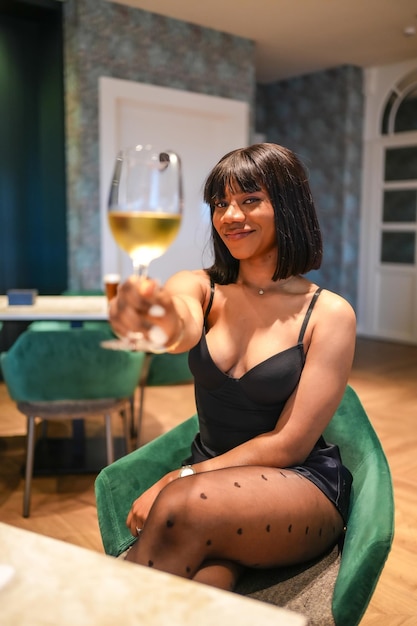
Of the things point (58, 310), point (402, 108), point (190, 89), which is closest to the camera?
point (58, 310)

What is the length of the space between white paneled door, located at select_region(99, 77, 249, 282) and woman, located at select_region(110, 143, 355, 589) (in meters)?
3.58

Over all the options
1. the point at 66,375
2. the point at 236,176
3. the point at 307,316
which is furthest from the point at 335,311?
the point at 66,375

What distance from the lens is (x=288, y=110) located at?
778 centimetres

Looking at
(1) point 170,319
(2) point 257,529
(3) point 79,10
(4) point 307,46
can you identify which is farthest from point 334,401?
(4) point 307,46

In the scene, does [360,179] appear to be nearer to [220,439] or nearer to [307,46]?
[307,46]

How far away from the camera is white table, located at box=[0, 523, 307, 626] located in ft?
2.01

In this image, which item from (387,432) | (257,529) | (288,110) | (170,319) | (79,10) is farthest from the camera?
(288,110)

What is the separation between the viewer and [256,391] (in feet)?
4.57

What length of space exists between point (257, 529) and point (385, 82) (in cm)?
684

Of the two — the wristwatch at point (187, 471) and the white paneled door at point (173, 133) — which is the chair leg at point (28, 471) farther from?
the white paneled door at point (173, 133)

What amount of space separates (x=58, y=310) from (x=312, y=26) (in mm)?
3985

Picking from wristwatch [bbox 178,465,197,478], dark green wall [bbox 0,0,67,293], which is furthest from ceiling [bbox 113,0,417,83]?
wristwatch [bbox 178,465,197,478]

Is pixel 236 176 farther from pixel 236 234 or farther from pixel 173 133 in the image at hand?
pixel 173 133

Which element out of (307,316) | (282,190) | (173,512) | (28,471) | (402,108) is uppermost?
(402,108)
